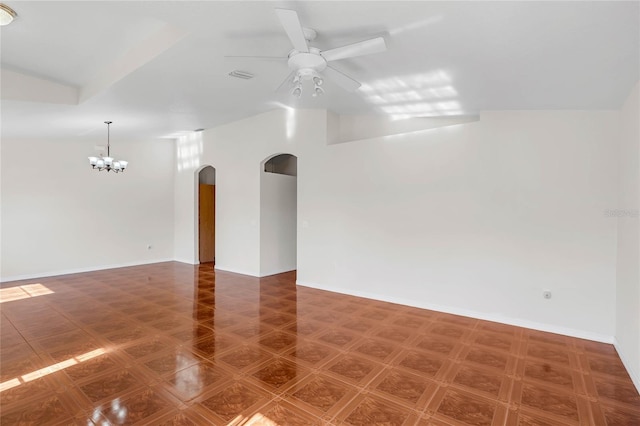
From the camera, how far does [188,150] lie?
27.7ft

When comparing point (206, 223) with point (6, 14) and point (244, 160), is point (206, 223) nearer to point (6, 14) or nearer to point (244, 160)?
point (244, 160)

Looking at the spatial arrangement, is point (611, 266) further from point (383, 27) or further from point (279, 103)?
point (279, 103)

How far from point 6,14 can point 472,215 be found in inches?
215

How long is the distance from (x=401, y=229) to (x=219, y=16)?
12.3ft

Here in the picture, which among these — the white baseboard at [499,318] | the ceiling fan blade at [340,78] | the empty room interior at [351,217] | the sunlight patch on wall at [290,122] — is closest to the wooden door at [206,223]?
the empty room interior at [351,217]

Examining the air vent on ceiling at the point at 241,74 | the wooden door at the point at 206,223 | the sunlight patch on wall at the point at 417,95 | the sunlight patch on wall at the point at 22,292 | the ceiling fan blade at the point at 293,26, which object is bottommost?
the sunlight patch on wall at the point at 22,292

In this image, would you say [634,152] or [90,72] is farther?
[90,72]

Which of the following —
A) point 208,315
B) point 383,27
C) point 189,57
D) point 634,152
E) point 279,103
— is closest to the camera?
point 383,27

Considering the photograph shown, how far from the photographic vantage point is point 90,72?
4152mm

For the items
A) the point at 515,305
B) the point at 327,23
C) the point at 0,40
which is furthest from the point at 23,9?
the point at 515,305

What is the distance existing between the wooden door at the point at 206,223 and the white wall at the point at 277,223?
2.68 meters

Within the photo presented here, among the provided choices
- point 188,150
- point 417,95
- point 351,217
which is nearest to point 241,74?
point 417,95

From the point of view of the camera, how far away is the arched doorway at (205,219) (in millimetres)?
8664

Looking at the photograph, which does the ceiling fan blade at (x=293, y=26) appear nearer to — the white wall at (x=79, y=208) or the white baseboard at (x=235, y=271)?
the white baseboard at (x=235, y=271)
